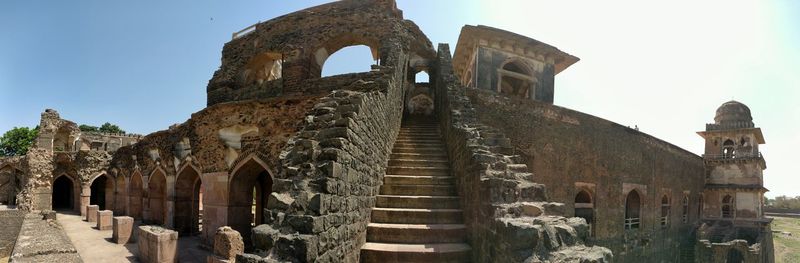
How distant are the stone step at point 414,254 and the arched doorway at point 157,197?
13.4 m

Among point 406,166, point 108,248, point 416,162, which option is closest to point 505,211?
point 406,166

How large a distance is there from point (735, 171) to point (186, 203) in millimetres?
28378

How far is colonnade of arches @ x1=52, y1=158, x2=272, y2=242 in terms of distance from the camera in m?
11.0

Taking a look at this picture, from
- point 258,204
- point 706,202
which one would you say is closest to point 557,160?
point 258,204

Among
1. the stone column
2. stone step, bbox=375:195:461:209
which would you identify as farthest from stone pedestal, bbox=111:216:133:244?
stone step, bbox=375:195:461:209

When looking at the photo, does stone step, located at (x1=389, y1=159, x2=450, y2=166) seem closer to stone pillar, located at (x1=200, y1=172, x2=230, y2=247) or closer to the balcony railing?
stone pillar, located at (x1=200, y1=172, x2=230, y2=247)

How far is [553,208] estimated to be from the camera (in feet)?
16.0

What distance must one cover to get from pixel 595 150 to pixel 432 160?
769 cm

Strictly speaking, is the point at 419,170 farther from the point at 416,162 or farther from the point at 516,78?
the point at 516,78

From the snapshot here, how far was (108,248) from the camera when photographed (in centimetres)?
1126

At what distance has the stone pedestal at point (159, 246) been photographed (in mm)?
8742

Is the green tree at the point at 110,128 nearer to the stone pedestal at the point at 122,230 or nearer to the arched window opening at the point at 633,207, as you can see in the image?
the stone pedestal at the point at 122,230

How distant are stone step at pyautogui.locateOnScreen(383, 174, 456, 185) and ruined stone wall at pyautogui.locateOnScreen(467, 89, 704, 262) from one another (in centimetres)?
411

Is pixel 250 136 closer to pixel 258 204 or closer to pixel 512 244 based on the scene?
pixel 258 204
